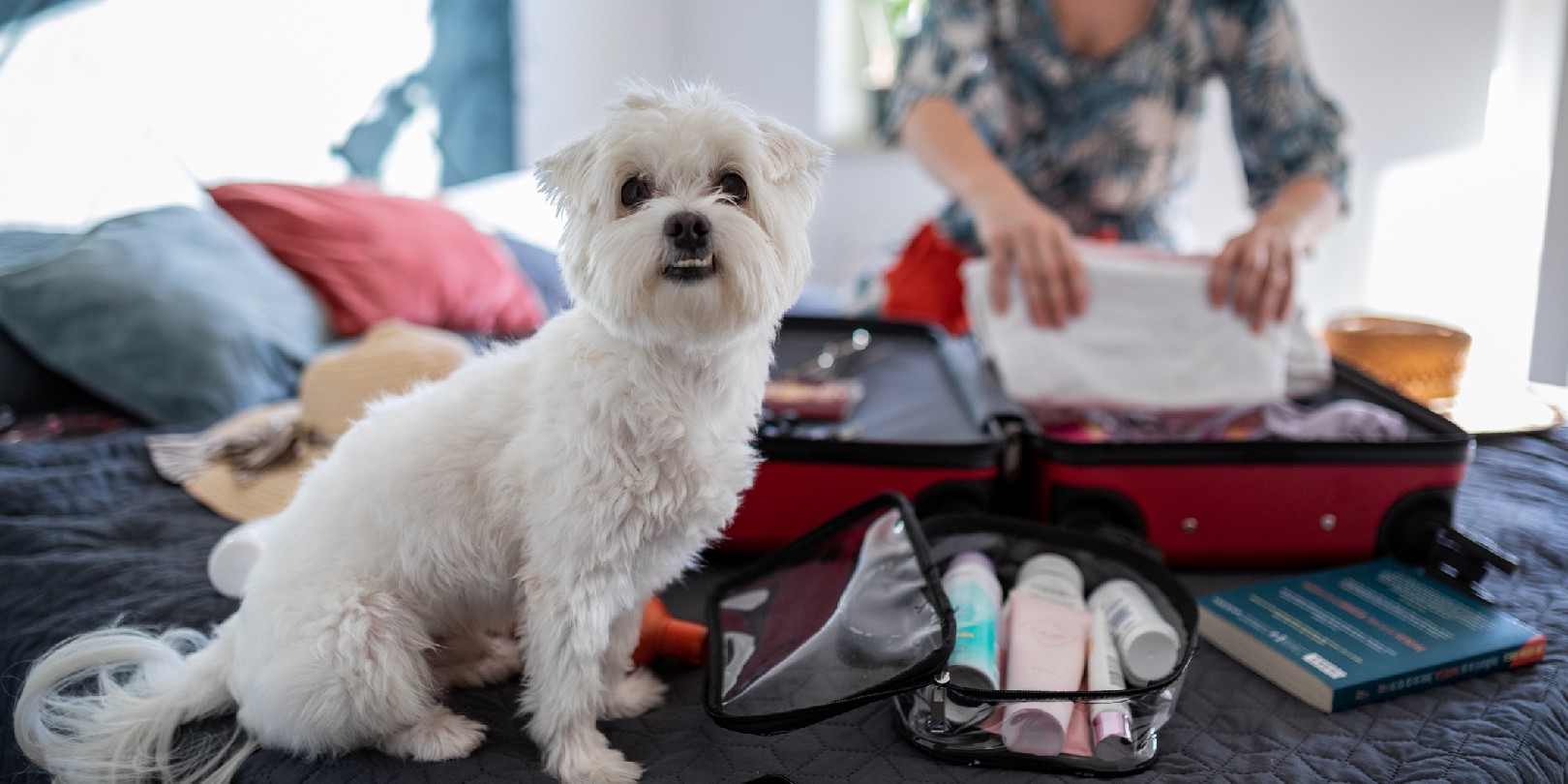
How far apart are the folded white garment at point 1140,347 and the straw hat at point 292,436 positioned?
2.36 ft

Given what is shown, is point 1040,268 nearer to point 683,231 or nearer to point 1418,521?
point 1418,521

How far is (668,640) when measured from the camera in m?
0.87

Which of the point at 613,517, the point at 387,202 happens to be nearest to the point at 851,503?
the point at 613,517

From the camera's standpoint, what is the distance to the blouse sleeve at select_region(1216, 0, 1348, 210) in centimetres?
152

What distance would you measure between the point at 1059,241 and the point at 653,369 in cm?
71

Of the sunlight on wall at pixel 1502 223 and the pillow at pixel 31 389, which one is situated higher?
the sunlight on wall at pixel 1502 223

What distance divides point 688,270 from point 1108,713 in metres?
0.45

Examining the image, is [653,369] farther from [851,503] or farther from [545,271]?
[545,271]

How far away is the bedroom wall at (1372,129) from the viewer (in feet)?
4.17

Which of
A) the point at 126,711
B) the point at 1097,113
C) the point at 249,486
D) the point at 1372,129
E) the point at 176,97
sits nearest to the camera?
the point at 126,711

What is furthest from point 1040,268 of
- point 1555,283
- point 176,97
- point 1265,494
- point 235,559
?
point 176,97

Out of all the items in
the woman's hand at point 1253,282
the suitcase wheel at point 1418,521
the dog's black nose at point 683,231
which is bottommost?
the suitcase wheel at point 1418,521

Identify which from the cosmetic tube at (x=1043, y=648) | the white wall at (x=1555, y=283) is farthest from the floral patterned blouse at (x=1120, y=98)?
the cosmetic tube at (x=1043, y=648)

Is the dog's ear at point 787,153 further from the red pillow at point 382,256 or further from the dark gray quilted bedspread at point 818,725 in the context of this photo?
the red pillow at point 382,256
